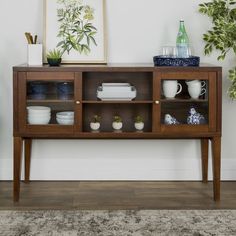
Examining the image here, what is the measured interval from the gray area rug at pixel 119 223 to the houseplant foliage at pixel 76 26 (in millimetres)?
1106

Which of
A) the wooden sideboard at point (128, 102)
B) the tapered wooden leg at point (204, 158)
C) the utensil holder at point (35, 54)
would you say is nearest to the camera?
the wooden sideboard at point (128, 102)

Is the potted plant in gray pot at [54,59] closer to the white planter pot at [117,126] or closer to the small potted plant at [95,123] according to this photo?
the small potted plant at [95,123]

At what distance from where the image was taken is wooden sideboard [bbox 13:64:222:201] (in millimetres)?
2895

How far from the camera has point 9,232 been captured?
7.75ft

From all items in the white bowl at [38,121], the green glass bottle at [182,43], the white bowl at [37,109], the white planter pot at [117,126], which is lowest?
the white planter pot at [117,126]

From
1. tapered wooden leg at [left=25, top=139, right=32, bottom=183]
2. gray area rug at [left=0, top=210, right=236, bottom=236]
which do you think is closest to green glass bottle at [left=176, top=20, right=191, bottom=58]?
gray area rug at [left=0, top=210, right=236, bottom=236]

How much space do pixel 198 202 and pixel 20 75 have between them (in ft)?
4.08

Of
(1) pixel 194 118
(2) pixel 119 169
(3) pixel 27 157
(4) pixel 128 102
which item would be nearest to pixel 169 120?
(1) pixel 194 118

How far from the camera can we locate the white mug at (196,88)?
2.92 metres

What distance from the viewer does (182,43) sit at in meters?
3.12

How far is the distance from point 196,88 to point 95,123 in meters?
0.63

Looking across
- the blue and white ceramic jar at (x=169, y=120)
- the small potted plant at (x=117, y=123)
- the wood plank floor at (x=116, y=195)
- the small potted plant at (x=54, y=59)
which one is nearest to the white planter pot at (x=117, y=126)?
the small potted plant at (x=117, y=123)

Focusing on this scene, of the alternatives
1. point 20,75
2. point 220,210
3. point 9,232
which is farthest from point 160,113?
point 9,232

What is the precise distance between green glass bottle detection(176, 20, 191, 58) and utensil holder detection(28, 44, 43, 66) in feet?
2.76
